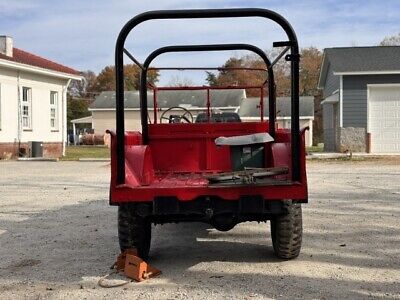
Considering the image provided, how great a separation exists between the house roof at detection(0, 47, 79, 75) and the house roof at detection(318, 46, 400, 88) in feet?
43.2

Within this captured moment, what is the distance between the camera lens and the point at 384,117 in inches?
966

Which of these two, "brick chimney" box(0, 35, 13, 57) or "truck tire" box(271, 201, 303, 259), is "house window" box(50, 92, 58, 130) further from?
A: "truck tire" box(271, 201, 303, 259)

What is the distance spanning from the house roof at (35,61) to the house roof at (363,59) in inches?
518

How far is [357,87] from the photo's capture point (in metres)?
24.8

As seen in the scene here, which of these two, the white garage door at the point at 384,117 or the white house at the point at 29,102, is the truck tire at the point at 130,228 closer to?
the white house at the point at 29,102

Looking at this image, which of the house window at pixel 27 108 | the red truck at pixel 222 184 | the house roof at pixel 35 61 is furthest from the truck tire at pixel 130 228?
the house window at pixel 27 108

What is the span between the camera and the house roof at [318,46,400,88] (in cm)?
2450

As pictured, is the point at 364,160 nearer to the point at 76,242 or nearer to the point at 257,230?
the point at 257,230

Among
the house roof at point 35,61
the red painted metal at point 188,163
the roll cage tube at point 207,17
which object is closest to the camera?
the roll cage tube at point 207,17

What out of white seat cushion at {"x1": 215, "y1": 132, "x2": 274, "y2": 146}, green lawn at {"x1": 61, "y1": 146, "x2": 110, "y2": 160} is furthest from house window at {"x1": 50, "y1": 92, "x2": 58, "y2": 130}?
white seat cushion at {"x1": 215, "y1": 132, "x2": 274, "y2": 146}

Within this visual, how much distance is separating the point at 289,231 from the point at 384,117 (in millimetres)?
20395

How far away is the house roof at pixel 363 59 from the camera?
965 inches

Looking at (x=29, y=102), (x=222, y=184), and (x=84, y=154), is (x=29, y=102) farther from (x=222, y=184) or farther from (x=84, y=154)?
(x=222, y=184)

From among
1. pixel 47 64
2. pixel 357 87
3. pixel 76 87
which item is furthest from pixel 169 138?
pixel 76 87
